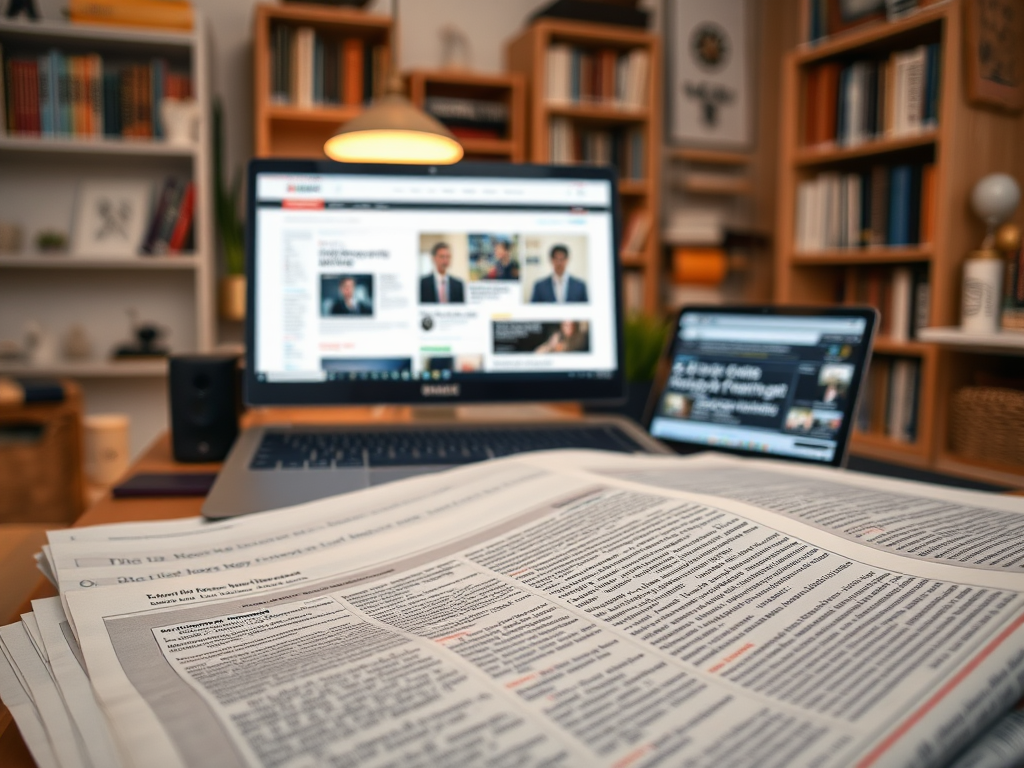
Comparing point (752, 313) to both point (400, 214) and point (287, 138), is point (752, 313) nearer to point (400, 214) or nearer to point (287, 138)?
point (400, 214)

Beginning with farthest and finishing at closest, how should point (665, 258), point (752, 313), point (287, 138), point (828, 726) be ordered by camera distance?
point (665, 258) → point (287, 138) → point (752, 313) → point (828, 726)

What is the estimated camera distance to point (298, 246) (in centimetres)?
84

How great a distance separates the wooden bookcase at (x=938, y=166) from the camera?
212 cm

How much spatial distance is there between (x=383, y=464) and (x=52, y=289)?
2.59 meters

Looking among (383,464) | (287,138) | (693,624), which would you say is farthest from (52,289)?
(693,624)

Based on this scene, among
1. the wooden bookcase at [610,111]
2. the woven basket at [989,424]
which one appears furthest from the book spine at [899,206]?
the wooden bookcase at [610,111]

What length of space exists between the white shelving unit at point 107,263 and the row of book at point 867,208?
85.5 inches

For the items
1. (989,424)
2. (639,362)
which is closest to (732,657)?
(639,362)

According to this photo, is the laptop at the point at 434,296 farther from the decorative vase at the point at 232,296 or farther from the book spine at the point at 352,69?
the book spine at the point at 352,69

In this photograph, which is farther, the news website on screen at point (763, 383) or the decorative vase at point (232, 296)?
the decorative vase at point (232, 296)

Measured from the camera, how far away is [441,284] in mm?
868

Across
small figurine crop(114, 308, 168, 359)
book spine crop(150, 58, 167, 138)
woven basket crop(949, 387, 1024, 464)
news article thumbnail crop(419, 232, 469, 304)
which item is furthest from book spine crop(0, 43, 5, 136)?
woven basket crop(949, 387, 1024, 464)

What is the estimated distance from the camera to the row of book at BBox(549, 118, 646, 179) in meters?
2.96

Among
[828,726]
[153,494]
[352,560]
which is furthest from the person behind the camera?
[153,494]
